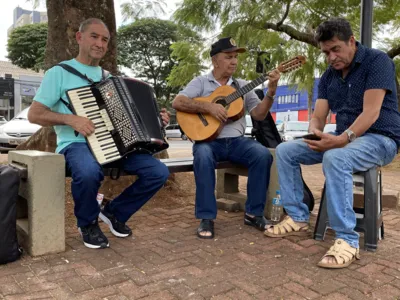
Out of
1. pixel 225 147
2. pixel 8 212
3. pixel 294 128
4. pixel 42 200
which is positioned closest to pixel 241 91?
pixel 225 147

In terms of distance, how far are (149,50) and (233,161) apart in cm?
3025

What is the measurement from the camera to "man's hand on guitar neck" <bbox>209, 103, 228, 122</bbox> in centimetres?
350

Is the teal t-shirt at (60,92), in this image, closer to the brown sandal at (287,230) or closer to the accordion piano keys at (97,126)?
the accordion piano keys at (97,126)

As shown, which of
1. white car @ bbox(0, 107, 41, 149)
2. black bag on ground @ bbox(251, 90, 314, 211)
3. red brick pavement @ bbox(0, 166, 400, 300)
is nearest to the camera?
red brick pavement @ bbox(0, 166, 400, 300)

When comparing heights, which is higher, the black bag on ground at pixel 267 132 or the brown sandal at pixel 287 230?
the black bag on ground at pixel 267 132

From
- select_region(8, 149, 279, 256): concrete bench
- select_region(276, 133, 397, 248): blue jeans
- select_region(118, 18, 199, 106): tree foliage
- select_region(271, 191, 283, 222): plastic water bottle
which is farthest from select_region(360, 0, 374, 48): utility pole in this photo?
select_region(118, 18, 199, 106): tree foliage

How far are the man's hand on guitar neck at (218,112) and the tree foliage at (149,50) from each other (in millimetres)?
27966

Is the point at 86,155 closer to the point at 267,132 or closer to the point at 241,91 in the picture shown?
the point at 241,91

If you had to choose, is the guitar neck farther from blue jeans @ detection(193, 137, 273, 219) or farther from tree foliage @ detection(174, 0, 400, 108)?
tree foliage @ detection(174, 0, 400, 108)

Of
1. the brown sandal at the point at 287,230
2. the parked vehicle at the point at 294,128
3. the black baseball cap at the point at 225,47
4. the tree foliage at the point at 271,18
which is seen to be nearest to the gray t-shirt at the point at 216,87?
the black baseball cap at the point at 225,47

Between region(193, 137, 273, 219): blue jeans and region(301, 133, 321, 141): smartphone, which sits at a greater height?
region(301, 133, 321, 141): smartphone

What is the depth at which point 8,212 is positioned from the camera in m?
2.54

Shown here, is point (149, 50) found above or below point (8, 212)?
above

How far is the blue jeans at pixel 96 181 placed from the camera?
278cm
